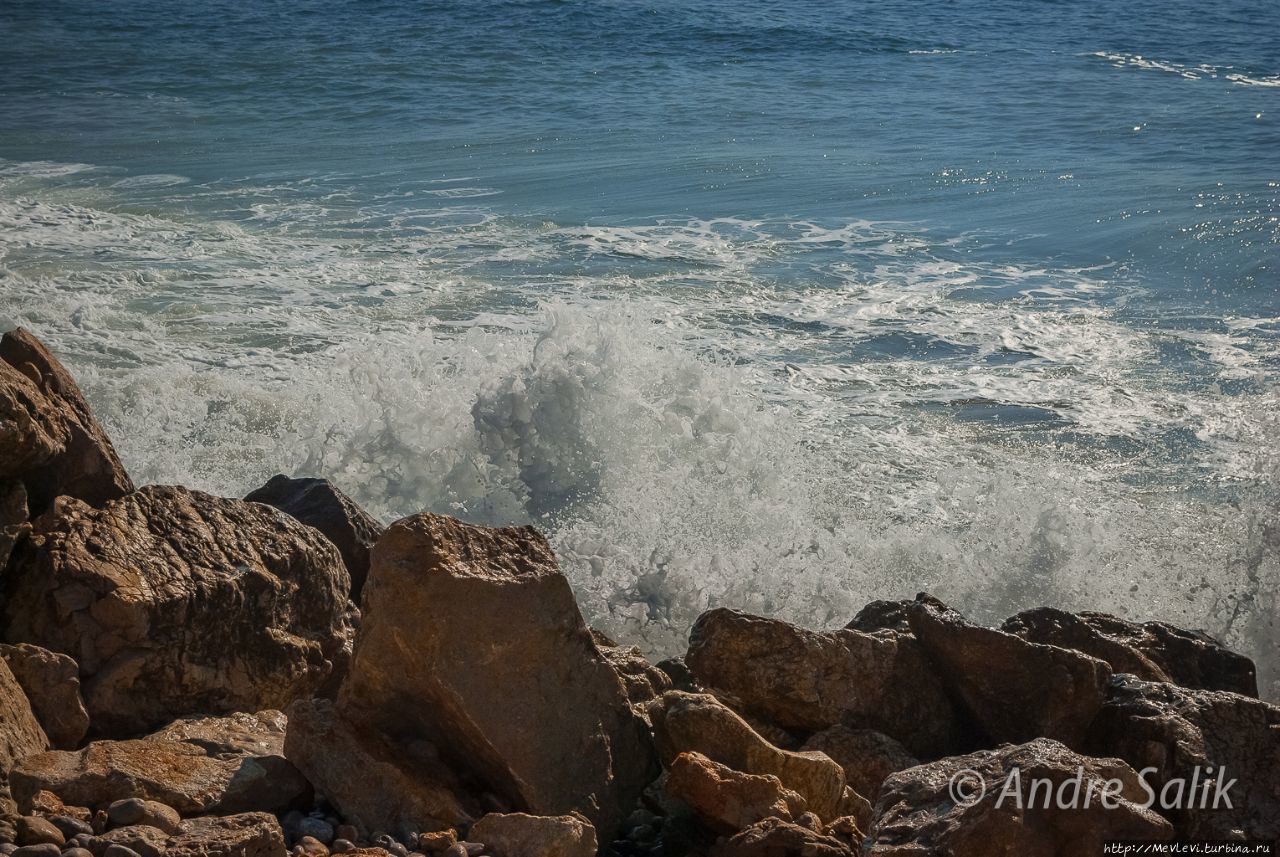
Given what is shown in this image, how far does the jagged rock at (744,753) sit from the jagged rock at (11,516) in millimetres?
1821

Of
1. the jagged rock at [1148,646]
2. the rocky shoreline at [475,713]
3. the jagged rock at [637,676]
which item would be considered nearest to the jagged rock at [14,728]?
the rocky shoreline at [475,713]

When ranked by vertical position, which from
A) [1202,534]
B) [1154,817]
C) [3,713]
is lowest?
[1202,534]

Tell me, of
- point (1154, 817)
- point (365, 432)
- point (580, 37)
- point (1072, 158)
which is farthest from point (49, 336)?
point (580, 37)

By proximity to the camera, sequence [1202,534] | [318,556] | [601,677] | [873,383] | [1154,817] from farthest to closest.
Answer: [873,383], [1202,534], [318,556], [601,677], [1154,817]

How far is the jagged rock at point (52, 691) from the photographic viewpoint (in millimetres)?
3244

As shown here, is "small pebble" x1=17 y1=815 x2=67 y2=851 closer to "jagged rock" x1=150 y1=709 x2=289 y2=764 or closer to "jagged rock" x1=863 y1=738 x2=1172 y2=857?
"jagged rock" x1=150 y1=709 x2=289 y2=764

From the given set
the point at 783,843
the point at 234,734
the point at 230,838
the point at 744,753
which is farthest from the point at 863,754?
the point at 230,838

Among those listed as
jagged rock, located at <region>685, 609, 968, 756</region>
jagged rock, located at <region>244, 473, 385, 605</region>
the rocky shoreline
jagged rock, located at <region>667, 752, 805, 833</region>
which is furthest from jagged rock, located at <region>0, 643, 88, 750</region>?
jagged rock, located at <region>685, 609, 968, 756</region>

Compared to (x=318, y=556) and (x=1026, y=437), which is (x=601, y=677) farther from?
(x=1026, y=437)

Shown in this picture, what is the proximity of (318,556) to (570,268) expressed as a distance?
694cm

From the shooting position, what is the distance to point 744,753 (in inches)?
135

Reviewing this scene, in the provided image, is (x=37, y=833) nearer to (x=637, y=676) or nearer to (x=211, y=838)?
(x=211, y=838)

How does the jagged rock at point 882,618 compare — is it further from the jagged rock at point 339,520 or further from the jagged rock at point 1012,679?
the jagged rock at point 339,520

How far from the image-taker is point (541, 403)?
7207 mm
